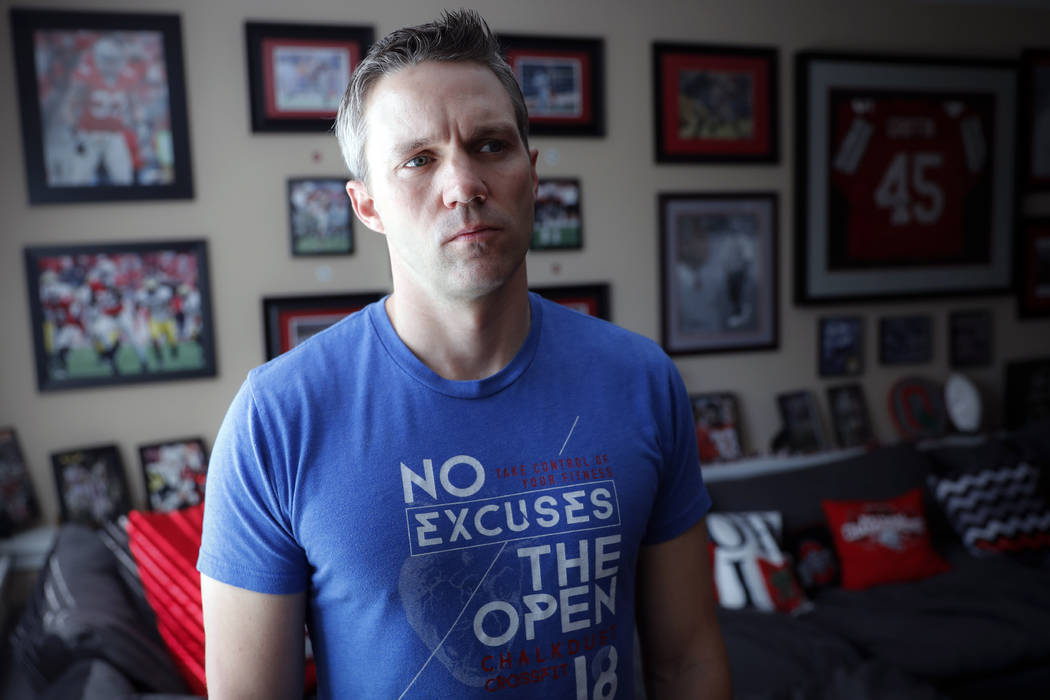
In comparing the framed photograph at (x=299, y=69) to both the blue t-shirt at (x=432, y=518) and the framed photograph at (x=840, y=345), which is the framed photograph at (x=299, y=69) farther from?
the framed photograph at (x=840, y=345)

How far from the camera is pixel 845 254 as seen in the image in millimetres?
3219

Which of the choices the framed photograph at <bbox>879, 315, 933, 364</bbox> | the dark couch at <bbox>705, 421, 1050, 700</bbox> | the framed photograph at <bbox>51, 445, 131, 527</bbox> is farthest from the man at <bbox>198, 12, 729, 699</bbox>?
the framed photograph at <bbox>879, 315, 933, 364</bbox>

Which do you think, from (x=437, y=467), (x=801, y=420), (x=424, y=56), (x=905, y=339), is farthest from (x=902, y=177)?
(x=437, y=467)

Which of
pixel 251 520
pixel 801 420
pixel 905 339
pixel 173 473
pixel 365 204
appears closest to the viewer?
pixel 251 520

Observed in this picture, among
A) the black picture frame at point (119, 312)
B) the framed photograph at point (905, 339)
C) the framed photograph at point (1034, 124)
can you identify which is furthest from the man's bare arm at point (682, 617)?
the framed photograph at point (1034, 124)

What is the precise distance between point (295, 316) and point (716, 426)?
1.72 m

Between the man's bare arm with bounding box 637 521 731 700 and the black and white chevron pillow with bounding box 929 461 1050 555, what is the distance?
7.65 feet

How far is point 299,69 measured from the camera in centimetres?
254

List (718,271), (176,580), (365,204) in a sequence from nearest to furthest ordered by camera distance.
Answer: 1. (365,204)
2. (176,580)
3. (718,271)

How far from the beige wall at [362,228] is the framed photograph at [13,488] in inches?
1.6

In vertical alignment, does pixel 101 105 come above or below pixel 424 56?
above

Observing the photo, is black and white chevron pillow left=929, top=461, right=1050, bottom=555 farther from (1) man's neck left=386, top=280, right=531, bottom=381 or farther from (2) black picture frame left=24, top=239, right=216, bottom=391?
(2) black picture frame left=24, top=239, right=216, bottom=391

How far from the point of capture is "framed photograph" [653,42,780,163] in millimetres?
2928

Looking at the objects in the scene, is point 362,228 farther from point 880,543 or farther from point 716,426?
point 880,543
